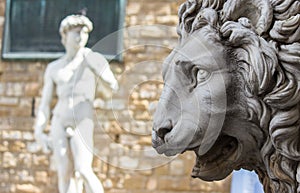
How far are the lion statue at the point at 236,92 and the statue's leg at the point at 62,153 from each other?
20.2 feet

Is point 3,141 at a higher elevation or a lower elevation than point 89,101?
lower

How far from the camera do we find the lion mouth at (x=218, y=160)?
40.5 inches

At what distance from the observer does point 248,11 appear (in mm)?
1006

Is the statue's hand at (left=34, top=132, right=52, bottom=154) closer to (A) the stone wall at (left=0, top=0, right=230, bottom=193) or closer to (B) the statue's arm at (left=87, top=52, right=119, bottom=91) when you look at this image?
(A) the stone wall at (left=0, top=0, right=230, bottom=193)

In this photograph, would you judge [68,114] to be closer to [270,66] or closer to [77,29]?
[77,29]

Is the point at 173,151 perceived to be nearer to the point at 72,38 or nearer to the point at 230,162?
the point at 230,162

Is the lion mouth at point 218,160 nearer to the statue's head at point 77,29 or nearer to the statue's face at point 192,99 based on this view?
the statue's face at point 192,99

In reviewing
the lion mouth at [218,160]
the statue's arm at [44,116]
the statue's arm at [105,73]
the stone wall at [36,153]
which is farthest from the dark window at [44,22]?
the lion mouth at [218,160]

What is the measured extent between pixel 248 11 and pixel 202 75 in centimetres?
7

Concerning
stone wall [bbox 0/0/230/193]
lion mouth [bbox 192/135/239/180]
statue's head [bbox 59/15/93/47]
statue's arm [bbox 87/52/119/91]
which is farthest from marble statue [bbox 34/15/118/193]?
lion mouth [bbox 192/135/239/180]

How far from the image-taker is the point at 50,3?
27.6 ft

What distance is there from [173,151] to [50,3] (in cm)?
745

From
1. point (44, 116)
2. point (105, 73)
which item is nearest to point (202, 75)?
point (105, 73)

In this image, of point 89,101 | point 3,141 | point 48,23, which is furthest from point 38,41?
point 89,101
